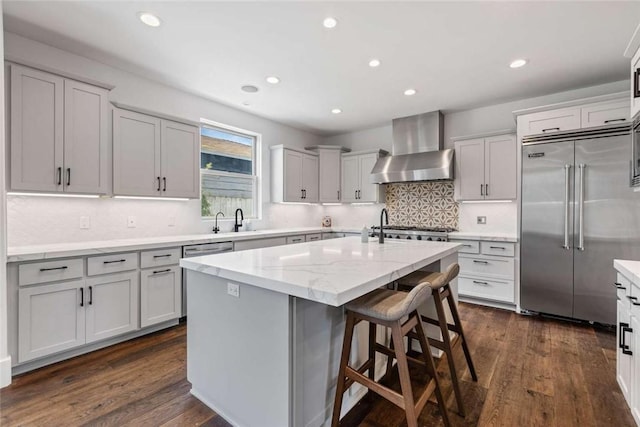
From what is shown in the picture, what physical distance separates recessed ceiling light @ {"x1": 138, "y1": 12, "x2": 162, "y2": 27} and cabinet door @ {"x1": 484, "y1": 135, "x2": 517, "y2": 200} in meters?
3.96

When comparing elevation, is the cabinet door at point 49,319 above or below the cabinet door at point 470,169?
below

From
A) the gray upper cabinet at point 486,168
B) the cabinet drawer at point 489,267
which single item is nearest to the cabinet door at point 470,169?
the gray upper cabinet at point 486,168

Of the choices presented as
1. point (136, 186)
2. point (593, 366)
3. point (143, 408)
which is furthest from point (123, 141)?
point (593, 366)

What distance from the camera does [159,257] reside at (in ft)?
9.55

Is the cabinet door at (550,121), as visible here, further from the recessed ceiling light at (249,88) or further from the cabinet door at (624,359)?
the recessed ceiling light at (249,88)

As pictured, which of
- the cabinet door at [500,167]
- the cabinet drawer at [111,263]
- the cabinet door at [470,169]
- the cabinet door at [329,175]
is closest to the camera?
the cabinet drawer at [111,263]

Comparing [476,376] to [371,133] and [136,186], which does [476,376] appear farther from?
[371,133]

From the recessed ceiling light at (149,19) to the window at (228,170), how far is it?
5.75 ft

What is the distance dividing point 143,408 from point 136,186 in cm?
209

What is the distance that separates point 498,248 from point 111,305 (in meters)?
4.27

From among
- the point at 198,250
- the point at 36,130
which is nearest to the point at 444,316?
the point at 198,250

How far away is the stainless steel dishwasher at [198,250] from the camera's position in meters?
3.11

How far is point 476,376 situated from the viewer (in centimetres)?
214

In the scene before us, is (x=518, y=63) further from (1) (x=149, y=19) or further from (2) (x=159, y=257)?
(2) (x=159, y=257)
